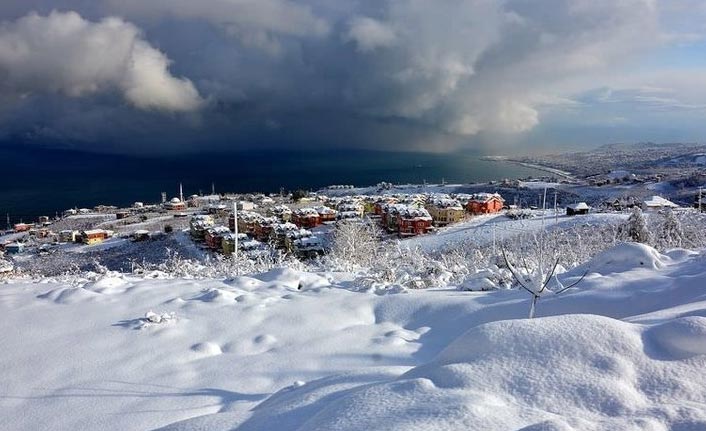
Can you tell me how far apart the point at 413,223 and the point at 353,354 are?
36587 millimetres

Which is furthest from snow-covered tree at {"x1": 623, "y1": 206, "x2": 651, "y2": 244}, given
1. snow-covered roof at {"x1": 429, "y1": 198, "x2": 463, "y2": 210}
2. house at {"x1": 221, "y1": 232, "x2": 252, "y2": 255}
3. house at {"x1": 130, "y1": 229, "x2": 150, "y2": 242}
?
house at {"x1": 130, "y1": 229, "x2": 150, "y2": 242}

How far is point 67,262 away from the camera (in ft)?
116

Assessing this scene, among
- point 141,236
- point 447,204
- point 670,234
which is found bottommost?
point 141,236

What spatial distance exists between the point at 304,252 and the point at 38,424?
2903cm

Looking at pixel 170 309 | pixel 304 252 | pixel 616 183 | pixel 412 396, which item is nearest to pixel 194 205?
pixel 304 252

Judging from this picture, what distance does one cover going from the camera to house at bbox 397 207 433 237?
4131cm

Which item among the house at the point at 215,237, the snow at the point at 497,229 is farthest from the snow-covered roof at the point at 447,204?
the house at the point at 215,237

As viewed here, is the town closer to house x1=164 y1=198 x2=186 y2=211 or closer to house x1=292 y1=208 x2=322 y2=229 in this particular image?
house x1=292 y1=208 x2=322 y2=229

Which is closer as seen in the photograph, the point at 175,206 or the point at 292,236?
the point at 292,236

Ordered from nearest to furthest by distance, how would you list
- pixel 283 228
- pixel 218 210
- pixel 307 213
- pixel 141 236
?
pixel 283 228
pixel 141 236
pixel 307 213
pixel 218 210

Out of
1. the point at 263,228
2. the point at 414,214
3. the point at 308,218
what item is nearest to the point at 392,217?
the point at 414,214

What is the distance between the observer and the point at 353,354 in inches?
207

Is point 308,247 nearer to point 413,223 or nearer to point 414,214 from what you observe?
point 413,223

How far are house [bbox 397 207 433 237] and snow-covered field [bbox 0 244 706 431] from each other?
106 feet
